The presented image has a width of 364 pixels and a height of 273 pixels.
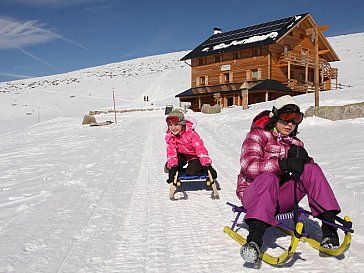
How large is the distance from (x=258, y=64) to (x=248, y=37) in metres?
3.04

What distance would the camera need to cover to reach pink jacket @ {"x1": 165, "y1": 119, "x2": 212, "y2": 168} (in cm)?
546

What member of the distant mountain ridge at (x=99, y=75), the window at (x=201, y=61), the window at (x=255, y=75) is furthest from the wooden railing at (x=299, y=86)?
the distant mountain ridge at (x=99, y=75)

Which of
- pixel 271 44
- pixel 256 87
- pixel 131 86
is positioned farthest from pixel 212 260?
pixel 131 86

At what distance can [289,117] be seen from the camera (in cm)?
326

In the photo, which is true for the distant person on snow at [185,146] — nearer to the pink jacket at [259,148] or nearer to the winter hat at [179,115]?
the winter hat at [179,115]

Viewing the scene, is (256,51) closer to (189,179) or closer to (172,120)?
(172,120)

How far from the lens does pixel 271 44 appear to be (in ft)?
96.4

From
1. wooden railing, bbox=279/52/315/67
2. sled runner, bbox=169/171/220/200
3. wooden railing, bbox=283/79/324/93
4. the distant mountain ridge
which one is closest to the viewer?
sled runner, bbox=169/171/220/200

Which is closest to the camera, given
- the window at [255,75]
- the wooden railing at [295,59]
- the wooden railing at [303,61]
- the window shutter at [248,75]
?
the wooden railing at [295,59]

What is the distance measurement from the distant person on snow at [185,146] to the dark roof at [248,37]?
83.2 feet

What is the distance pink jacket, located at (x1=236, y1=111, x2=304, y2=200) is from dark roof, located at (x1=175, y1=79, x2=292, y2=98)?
2530 cm

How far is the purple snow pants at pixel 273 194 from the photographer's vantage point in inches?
116

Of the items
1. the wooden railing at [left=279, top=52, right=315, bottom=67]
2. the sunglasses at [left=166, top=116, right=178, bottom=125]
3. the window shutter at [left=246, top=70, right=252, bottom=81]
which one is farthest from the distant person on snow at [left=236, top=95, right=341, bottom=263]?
the window shutter at [left=246, top=70, right=252, bottom=81]

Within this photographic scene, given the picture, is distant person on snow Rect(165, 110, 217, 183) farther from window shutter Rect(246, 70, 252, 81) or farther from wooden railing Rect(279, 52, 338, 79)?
window shutter Rect(246, 70, 252, 81)
